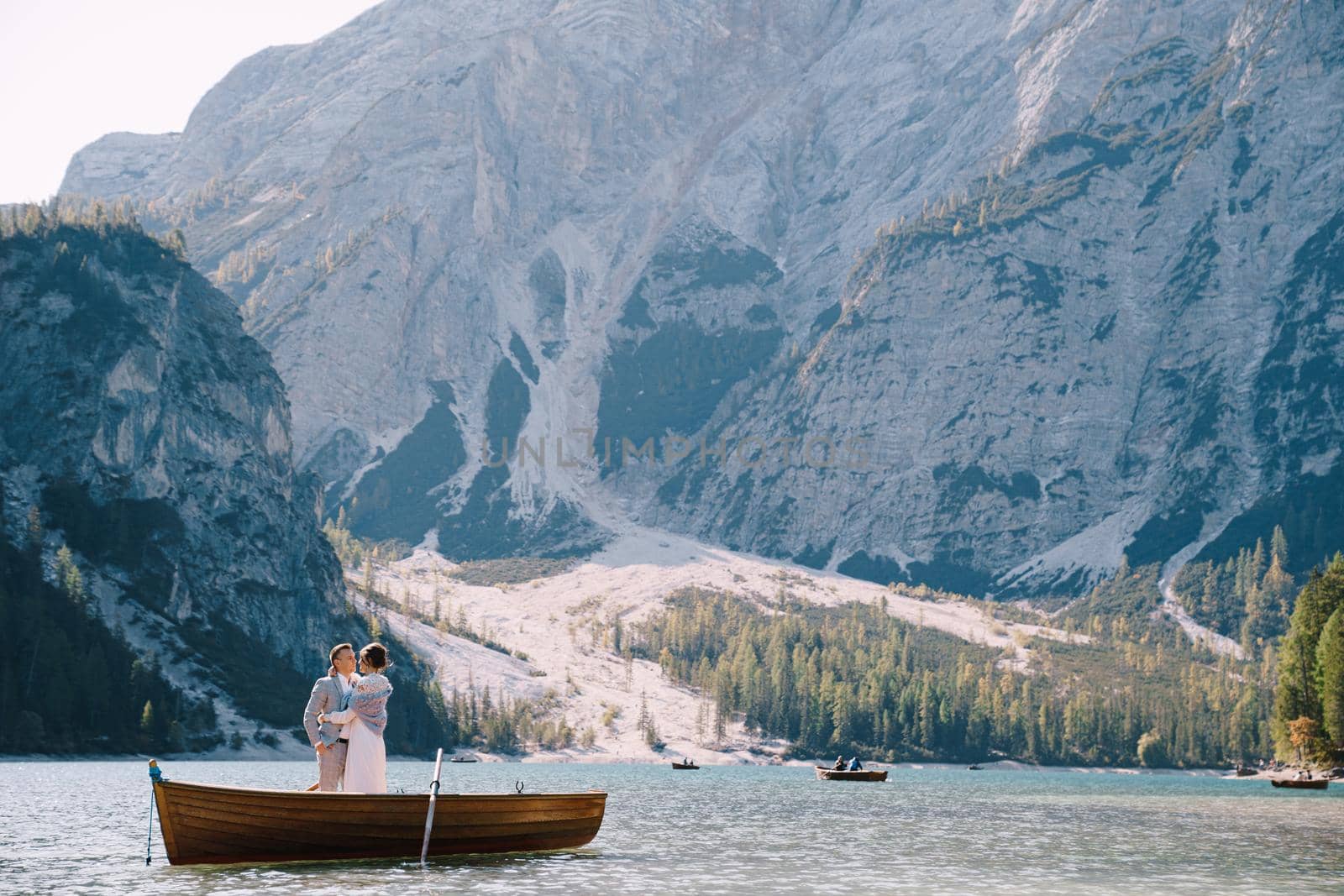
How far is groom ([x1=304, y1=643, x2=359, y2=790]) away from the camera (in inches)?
2055

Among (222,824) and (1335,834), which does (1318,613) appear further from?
(222,824)

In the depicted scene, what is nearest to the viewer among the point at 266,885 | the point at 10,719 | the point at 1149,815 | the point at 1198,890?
the point at 266,885

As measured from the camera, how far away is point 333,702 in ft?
173

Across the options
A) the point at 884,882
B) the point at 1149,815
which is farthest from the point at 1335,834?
the point at 884,882

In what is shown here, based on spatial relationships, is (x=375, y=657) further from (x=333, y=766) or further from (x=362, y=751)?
(x=333, y=766)

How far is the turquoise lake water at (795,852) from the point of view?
55.5 m

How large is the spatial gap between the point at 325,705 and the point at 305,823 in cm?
592

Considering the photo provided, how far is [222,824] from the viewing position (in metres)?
55.8

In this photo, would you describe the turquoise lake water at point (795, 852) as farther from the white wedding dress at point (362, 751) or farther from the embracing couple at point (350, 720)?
the embracing couple at point (350, 720)

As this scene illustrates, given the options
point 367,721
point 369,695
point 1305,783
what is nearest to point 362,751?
point 367,721

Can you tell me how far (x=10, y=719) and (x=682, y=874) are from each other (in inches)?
6278

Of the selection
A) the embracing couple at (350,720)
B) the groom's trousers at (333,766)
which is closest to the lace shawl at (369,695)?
the embracing couple at (350,720)

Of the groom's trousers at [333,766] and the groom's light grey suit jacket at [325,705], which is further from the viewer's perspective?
the groom's trousers at [333,766]

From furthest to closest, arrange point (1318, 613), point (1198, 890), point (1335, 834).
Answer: point (1318, 613) → point (1335, 834) → point (1198, 890)
